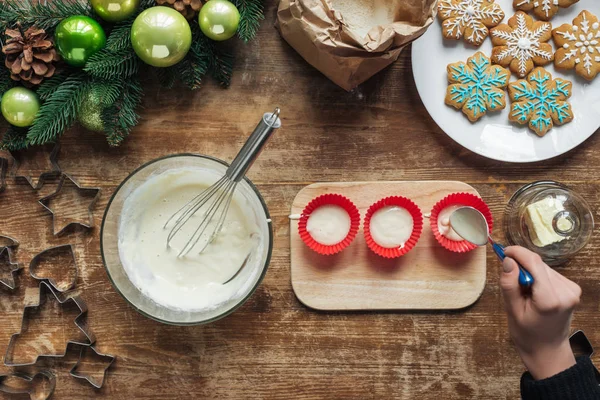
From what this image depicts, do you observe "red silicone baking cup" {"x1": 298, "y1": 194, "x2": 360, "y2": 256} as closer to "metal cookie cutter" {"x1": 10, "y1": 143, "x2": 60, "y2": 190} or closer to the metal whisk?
the metal whisk

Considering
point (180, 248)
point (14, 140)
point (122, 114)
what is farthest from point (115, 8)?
point (180, 248)

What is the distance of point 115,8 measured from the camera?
1.00 metres

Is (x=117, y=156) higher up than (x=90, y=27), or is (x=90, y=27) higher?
(x=90, y=27)

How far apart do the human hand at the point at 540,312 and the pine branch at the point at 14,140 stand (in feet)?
2.86

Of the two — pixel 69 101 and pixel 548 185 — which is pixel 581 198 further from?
pixel 69 101

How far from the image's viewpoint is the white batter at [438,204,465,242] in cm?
108

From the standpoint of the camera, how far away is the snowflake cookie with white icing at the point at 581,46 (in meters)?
1.11

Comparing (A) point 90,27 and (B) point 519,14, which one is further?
(B) point 519,14

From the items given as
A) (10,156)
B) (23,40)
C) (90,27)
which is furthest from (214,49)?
(10,156)

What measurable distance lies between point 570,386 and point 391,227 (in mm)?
394

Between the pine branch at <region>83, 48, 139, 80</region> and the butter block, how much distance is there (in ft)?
2.53

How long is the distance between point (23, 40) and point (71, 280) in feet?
1.46

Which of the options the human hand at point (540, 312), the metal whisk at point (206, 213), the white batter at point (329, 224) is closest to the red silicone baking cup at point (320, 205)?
the white batter at point (329, 224)

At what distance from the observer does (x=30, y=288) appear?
1117 mm
